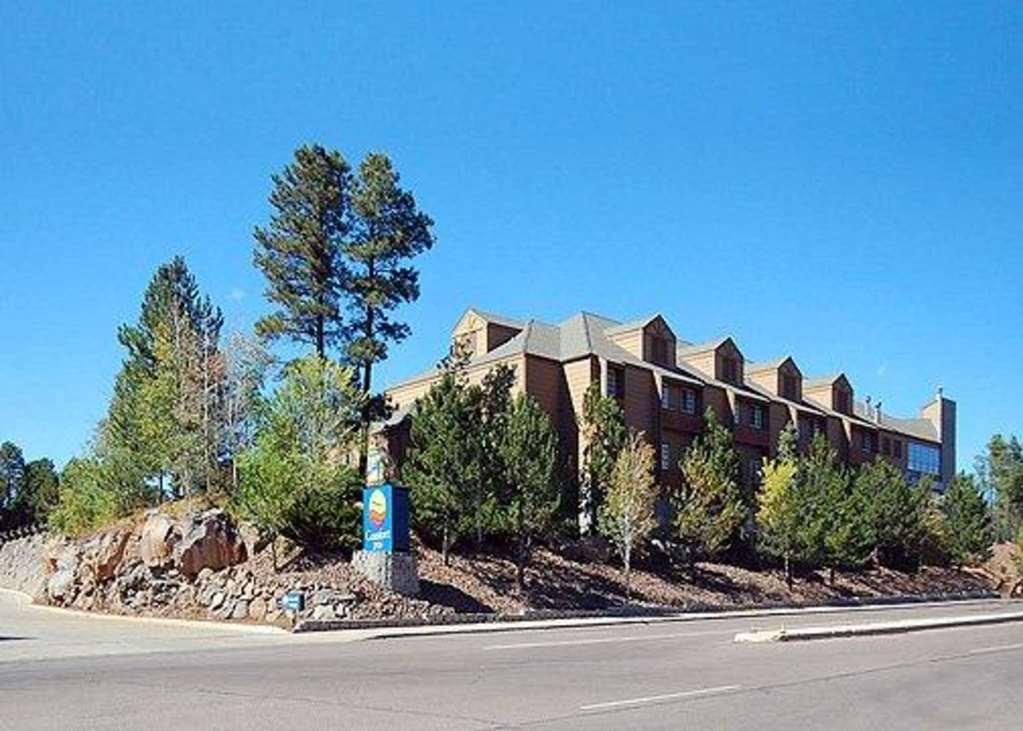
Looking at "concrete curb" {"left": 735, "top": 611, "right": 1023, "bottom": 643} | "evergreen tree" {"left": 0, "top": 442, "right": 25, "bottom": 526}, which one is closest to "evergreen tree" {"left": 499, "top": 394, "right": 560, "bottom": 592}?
"concrete curb" {"left": 735, "top": 611, "right": 1023, "bottom": 643}

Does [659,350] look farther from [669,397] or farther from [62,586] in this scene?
[62,586]

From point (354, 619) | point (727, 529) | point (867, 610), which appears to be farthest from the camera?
point (727, 529)

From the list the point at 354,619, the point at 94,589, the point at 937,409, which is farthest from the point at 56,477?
the point at 937,409

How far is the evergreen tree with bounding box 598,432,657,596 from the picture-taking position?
133ft

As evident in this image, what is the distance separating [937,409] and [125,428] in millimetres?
60532

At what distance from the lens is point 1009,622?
111ft

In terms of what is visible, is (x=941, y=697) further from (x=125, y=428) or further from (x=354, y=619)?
(x=125, y=428)

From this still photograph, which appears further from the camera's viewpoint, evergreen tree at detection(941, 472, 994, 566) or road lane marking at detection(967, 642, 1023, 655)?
evergreen tree at detection(941, 472, 994, 566)

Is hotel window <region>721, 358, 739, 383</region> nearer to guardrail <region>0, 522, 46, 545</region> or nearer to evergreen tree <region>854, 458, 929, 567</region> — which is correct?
evergreen tree <region>854, 458, 929, 567</region>

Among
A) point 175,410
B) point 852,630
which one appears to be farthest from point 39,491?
point 852,630

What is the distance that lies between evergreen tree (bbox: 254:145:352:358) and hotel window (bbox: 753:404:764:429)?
25.7 metres

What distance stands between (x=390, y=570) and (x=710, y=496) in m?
20.1

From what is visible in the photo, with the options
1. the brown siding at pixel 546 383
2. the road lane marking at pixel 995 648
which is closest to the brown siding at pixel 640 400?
the brown siding at pixel 546 383

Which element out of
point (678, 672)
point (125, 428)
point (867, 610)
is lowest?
point (867, 610)
